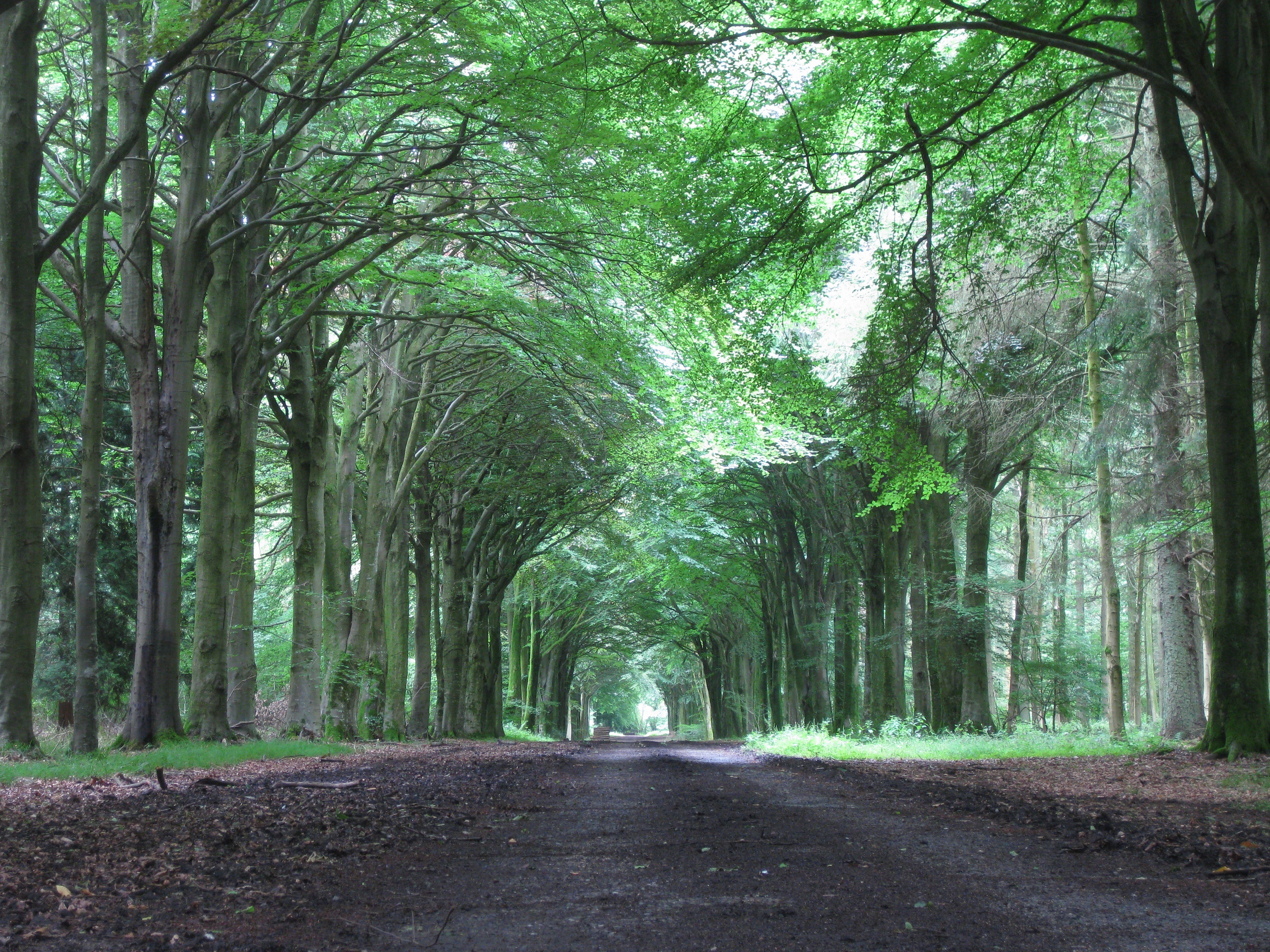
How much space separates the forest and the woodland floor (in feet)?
12.2

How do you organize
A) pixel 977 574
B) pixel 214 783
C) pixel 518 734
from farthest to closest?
pixel 518 734, pixel 977 574, pixel 214 783

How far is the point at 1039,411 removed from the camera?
56.6ft

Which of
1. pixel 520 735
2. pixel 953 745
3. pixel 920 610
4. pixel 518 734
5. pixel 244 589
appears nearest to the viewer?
pixel 244 589

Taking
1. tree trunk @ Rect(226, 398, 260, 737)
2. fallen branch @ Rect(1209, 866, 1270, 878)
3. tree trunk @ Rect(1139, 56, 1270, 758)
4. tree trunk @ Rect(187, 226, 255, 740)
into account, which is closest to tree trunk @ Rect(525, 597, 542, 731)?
tree trunk @ Rect(226, 398, 260, 737)

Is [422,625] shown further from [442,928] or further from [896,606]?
[442,928]

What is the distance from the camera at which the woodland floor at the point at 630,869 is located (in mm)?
3246

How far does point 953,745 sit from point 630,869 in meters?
12.5

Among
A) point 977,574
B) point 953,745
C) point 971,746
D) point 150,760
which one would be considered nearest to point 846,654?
point 977,574

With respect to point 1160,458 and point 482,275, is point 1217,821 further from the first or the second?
point 482,275

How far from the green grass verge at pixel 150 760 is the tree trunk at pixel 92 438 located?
608mm

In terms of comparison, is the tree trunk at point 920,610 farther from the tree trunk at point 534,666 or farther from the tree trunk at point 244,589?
the tree trunk at point 534,666

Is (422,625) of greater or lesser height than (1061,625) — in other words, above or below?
above

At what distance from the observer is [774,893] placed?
3928mm

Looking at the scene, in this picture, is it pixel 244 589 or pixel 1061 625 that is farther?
pixel 1061 625
